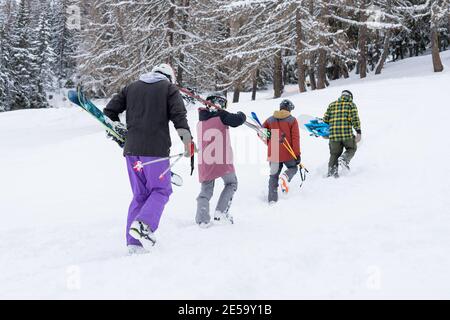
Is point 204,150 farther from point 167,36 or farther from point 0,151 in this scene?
point 167,36

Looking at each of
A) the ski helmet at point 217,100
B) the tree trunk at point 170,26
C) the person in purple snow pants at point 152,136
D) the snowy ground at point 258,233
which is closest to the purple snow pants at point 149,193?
the person in purple snow pants at point 152,136

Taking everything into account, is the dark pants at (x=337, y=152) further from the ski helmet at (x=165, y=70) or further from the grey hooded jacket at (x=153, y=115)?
the grey hooded jacket at (x=153, y=115)

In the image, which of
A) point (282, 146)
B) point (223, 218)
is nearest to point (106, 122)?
point (223, 218)

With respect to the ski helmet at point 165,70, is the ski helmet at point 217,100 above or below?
below

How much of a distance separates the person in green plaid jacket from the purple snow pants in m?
4.67

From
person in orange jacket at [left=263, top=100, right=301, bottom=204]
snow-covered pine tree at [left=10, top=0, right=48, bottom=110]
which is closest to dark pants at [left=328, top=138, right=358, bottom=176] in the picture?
person in orange jacket at [left=263, top=100, right=301, bottom=204]

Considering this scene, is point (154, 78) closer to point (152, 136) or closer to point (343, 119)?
point (152, 136)

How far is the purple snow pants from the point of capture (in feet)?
13.6

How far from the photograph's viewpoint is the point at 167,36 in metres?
22.7

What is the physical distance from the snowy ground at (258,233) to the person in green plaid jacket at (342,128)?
398 millimetres

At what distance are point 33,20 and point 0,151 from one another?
168 feet

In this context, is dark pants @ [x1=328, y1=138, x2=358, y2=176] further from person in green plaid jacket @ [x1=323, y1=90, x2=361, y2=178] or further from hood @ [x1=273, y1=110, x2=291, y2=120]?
hood @ [x1=273, y1=110, x2=291, y2=120]

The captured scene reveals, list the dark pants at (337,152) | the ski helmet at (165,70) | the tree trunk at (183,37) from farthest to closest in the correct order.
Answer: the tree trunk at (183,37) < the dark pants at (337,152) < the ski helmet at (165,70)

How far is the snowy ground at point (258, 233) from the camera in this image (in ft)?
9.85
